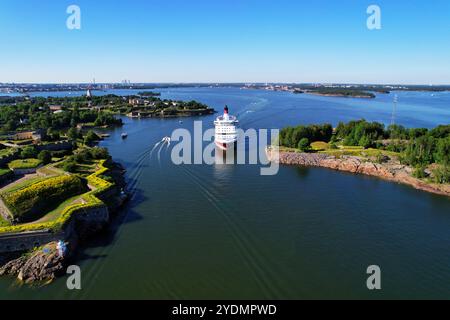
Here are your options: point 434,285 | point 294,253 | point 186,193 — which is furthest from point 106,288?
point 434,285

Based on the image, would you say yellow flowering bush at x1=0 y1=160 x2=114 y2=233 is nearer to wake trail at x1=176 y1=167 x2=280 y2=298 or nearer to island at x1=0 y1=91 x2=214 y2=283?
island at x1=0 y1=91 x2=214 y2=283

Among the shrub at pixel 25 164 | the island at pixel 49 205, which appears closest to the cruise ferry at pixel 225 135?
the island at pixel 49 205

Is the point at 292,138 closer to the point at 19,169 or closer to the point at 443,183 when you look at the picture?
the point at 443,183

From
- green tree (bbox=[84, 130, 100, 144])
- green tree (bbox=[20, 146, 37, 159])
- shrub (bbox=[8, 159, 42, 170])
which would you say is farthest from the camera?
green tree (bbox=[84, 130, 100, 144])

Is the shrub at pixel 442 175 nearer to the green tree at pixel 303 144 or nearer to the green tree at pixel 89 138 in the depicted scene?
the green tree at pixel 303 144
